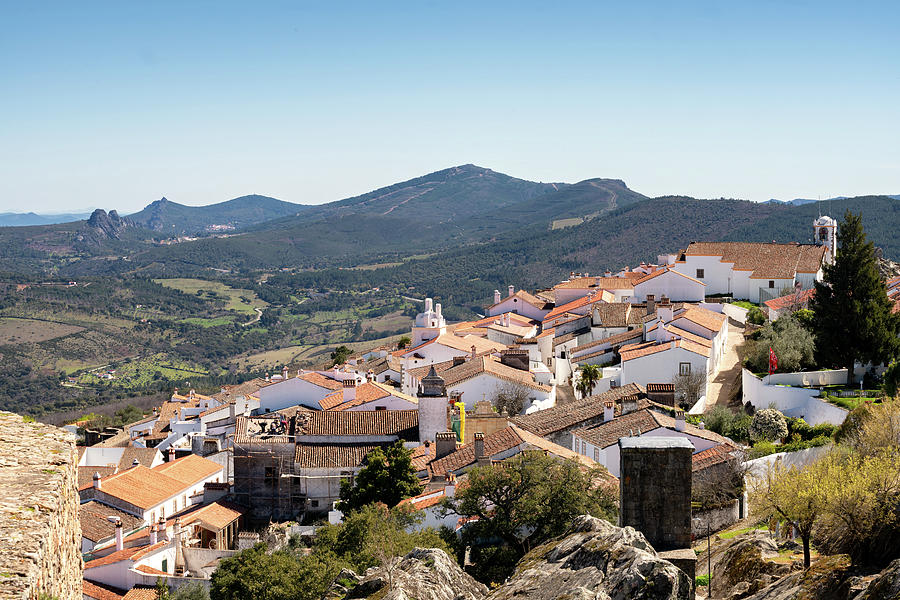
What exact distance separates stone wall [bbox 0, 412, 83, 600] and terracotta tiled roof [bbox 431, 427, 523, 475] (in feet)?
67.3

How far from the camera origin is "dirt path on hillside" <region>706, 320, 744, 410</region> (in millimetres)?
36406

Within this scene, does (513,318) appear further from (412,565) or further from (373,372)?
(412,565)

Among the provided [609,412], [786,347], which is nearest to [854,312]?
[786,347]

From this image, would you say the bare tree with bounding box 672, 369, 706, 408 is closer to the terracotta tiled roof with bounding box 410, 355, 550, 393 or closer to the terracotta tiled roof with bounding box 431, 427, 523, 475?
the terracotta tiled roof with bounding box 410, 355, 550, 393

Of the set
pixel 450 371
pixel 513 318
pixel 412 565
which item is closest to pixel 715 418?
pixel 450 371

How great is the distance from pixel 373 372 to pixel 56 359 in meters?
103

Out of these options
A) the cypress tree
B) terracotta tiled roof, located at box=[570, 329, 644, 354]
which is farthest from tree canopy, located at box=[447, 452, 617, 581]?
terracotta tiled roof, located at box=[570, 329, 644, 354]

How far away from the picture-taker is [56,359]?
137000 mm

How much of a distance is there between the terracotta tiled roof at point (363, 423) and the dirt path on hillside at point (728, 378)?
1151 centimetres

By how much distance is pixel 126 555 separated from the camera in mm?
27500

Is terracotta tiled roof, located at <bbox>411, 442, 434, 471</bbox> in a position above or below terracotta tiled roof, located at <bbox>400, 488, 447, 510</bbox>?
below

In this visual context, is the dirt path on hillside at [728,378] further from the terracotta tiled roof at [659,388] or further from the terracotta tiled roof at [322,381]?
the terracotta tiled roof at [322,381]

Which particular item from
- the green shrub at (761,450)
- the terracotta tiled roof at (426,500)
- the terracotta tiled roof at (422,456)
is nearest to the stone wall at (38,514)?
the terracotta tiled roof at (426,500)

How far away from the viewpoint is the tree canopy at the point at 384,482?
2805 centimetres
